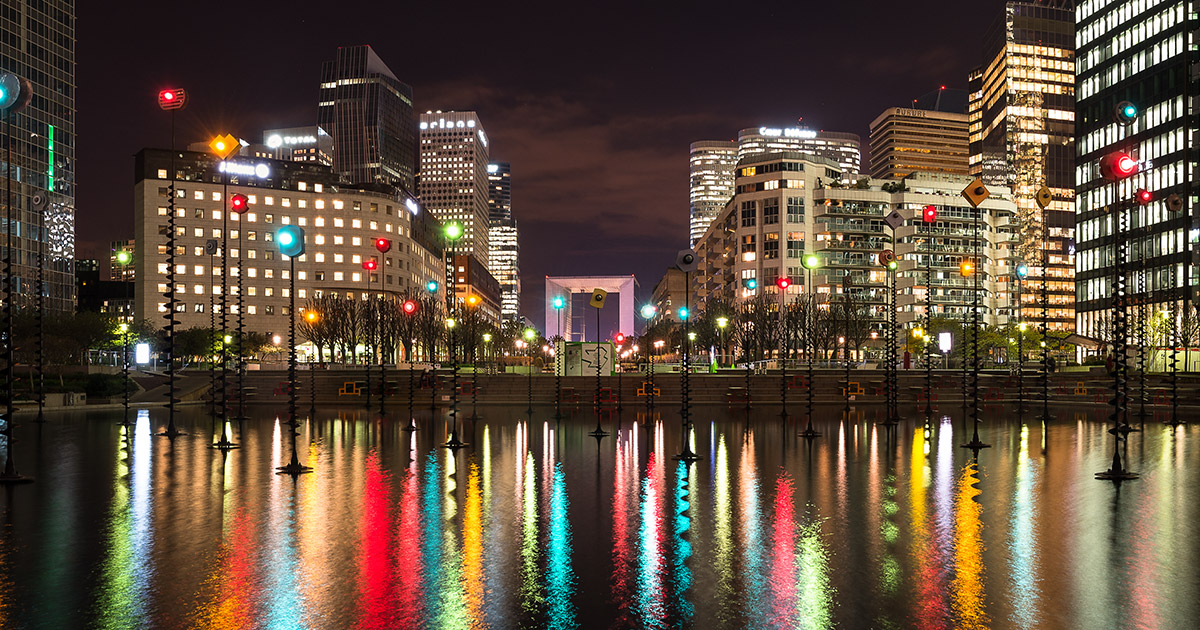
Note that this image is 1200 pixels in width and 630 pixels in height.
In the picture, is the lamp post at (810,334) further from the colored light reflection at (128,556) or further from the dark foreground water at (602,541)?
the colored light reflection at (128,556)

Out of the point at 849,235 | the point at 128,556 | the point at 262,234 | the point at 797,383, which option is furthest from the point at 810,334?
the point at 262,234

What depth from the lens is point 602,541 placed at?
13773 millimetres

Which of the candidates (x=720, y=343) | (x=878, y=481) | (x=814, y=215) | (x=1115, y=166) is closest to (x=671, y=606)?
(x=878, y=481)

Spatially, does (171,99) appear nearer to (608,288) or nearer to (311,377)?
(311,377)

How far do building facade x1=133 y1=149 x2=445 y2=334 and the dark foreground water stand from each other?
12213cm

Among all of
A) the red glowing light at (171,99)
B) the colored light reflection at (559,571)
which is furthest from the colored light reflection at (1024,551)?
the red glowing light at (171,99)

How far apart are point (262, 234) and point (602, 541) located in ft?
487

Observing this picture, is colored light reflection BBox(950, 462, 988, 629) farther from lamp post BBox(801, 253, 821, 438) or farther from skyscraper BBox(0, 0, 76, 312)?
skyscraper BBox(0, 0, 76, 312)

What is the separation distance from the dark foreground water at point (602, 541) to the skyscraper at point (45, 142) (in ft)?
382

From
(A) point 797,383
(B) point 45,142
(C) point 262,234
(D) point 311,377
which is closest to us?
(D) point 311,377

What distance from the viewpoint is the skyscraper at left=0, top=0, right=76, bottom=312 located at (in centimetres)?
11938

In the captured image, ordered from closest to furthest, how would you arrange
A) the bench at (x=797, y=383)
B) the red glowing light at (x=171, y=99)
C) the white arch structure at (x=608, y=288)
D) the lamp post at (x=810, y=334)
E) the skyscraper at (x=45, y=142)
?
1. the red glowing light at (x=171, y=99)
2. the lamp post at (x=810, y=334)
3. the bench at (x=797, y=383)
4. the skyscraper at (x=45, y=142)
5. the white arch structure at (x=608, y=288)

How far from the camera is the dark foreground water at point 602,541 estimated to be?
10.1 m

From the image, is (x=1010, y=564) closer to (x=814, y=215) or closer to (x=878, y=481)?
(x=878, y=481)
